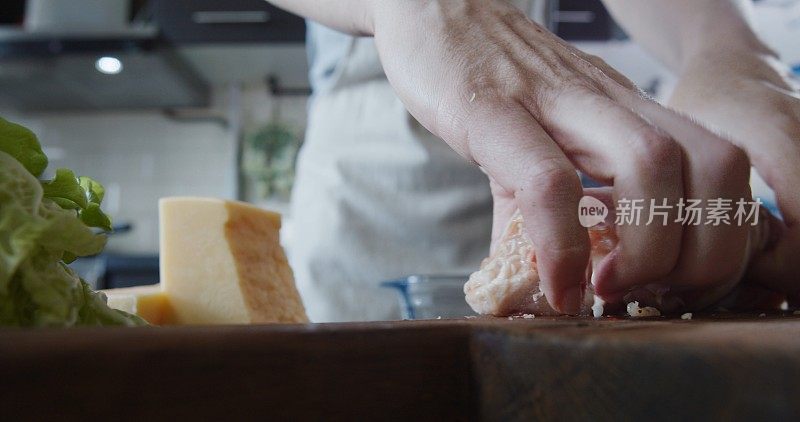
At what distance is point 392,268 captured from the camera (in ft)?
4.17

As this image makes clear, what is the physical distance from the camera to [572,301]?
0.49 m

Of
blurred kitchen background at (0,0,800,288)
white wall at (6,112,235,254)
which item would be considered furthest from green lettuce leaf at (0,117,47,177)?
white wall at (6,112,235,254)

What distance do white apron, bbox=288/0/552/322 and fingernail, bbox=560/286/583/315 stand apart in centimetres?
73

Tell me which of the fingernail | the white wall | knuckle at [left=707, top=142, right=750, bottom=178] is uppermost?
knuckle at [left=707, top=142, right=750, bottom=178]

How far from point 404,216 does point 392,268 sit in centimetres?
10

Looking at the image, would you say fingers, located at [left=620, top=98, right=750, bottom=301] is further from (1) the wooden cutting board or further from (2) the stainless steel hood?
(2) the stainless steel hood

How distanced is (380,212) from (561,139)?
0.79 metres

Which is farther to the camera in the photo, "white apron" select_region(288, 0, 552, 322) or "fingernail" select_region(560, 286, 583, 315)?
"white apron" select_region(288, 0, 552, 322)

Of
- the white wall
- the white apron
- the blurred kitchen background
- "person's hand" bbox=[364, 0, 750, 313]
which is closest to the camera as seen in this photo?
"person's hand" bbox=[364, 0, 750, 313]

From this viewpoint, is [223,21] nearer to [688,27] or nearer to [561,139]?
[688,27]

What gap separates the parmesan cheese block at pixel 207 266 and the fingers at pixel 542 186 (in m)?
0.30

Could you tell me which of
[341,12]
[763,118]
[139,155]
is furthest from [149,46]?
[763,118]

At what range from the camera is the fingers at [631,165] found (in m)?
0.47

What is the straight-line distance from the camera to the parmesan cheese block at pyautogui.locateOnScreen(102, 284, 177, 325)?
636mm
